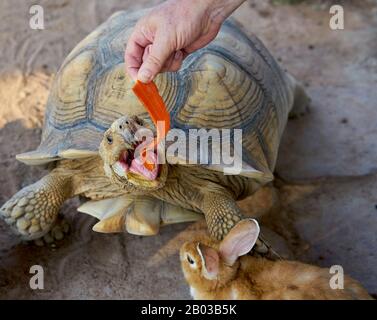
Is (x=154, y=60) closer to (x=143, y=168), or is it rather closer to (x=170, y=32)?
(x=170, y=32)

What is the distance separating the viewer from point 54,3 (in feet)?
19.6

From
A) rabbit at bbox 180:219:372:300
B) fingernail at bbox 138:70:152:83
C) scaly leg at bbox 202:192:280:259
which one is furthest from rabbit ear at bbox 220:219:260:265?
fingernail at bbox 138:70:152:83

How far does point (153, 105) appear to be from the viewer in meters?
2.96

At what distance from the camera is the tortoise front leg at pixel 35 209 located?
3.52 metres

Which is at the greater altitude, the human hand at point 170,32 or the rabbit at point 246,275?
the human hand at point 170,32

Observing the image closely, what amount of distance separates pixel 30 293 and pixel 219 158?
1302 millimetres

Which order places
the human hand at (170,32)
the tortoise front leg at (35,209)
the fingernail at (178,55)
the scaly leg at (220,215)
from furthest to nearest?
the tortoise front leg at (35,209) → the scaly leg at (220,215) → the fingernail at (178,55) → the human hand at (170,32)

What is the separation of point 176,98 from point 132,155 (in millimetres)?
497

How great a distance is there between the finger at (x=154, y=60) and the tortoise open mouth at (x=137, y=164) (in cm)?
38

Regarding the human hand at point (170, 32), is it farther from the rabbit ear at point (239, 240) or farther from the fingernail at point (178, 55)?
the rabbit ear at point (239, 240)

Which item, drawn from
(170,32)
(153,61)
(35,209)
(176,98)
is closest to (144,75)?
(153,61)

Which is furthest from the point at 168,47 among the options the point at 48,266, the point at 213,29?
the point at 48,266

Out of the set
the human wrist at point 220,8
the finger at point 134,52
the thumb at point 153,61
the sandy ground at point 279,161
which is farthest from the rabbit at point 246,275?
the human wrist at point 220,8

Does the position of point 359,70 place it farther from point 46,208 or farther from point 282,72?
point 46,208
